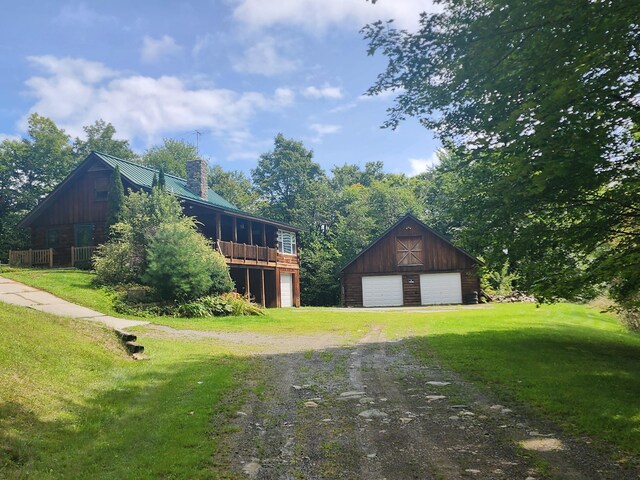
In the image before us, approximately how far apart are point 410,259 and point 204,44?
82.2 feet

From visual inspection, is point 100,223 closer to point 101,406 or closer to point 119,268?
point 119,268

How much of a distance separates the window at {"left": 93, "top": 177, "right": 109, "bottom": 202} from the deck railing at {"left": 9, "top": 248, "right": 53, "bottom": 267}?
3983 millimetres

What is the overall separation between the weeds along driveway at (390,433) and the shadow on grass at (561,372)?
50 cm

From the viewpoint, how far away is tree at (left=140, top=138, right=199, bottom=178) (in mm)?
61219

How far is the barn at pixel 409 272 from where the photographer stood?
3538 centimetres

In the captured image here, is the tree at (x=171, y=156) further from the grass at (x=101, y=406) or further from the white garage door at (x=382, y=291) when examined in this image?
the grass at (x=101, y=406)

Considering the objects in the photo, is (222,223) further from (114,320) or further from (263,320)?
(114,320)

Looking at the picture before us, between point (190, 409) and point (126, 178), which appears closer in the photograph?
point (190, 409)

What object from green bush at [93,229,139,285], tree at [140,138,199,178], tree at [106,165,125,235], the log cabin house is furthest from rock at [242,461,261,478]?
tree at [140,138,199,178]

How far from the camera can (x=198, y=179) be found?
33.9 m

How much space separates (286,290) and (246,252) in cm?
701

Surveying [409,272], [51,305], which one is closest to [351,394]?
[51,305]

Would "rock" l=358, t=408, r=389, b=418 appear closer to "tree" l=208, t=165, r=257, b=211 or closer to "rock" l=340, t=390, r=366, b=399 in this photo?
"rock" l=340, t=390, r=366, b=399

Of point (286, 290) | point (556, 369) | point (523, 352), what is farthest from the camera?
point (286, 290)
